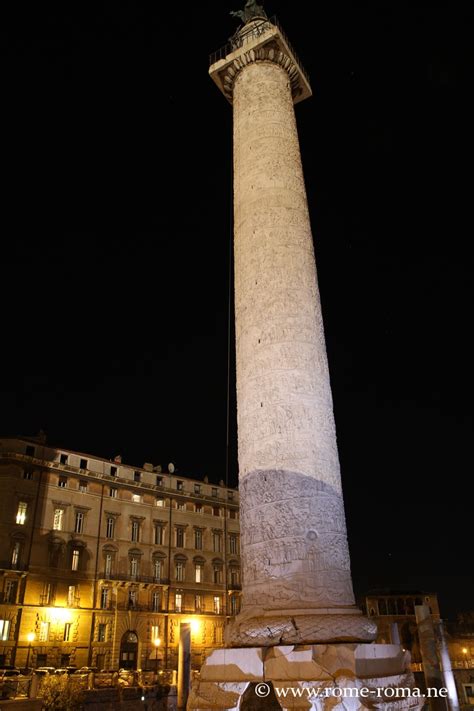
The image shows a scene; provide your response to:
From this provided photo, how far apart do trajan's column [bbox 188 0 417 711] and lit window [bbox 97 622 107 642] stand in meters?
26.6

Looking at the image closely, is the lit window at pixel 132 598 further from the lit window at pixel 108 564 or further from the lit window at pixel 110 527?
the lit window at pixel 110 527

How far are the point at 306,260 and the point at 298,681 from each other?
6669 millimetres

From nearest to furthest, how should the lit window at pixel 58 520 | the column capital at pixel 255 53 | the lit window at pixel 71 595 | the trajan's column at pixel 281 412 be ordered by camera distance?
the trajan's column at pixel 281 412 < the column capital at pixel 255 53 < the lit window at pixel 71 595 < the lit window at pixel 58 520

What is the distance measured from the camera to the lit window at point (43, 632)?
2836 cm

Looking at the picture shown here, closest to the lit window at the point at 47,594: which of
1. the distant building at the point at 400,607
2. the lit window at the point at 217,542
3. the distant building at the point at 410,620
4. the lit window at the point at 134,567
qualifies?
the lit window at the point at 134,567

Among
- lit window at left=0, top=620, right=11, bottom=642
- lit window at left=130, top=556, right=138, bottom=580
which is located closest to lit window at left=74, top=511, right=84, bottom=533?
lit window at left=130, top=556, right=138, bottom=580

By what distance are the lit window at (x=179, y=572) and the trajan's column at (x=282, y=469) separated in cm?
2965

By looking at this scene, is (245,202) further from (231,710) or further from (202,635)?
(202,635)

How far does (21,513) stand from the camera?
30.1 meters

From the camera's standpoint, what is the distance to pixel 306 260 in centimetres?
1013

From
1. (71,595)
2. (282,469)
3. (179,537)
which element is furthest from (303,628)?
(179,537)

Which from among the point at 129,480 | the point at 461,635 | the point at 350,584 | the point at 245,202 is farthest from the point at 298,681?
the point at 461,635

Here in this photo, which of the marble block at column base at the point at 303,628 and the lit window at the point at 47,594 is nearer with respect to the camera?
the marble block at column base at the point at 303,628

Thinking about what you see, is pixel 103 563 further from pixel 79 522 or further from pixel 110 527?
pixel 79 522
